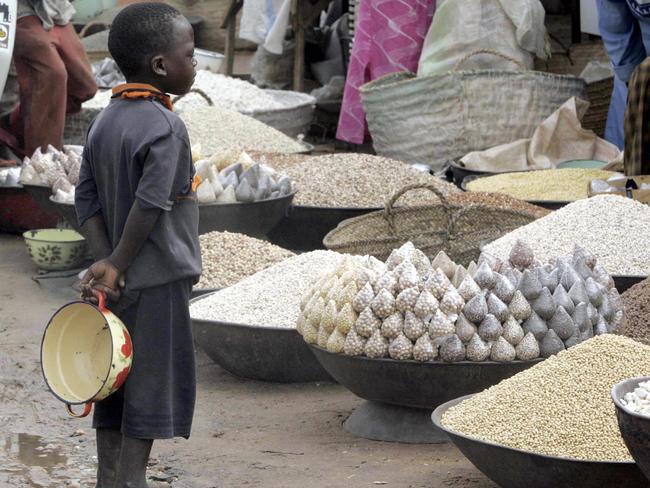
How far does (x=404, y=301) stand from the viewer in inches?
132

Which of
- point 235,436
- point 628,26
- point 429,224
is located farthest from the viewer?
point 628,26

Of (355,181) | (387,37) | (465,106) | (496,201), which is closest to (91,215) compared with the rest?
(496,201)

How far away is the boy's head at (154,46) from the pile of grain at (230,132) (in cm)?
399

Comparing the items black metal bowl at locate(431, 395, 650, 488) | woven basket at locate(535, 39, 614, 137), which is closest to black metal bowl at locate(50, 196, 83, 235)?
black metal bowl at locate(431, 395, 650, 488)

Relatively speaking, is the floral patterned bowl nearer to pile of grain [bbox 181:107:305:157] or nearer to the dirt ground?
pile of grain [bbox 181:107:305:157]

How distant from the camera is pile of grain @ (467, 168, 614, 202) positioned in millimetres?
5812

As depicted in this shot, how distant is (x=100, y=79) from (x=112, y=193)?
5970mm

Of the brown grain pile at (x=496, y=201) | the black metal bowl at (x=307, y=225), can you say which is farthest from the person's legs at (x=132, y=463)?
the black metal bowl at (x=307, y=225)

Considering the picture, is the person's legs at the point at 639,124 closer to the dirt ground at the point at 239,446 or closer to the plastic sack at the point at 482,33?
the plastic sack at the point at 482,33

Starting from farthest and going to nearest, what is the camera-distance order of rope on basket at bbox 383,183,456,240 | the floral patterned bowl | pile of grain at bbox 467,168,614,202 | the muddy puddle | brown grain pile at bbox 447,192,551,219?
the floral patterned bowl < pile of grain at bbox 467,168,614,202 < brown grain pile at bbox 447,192,551,219 < rope on basket at bbox 383,183,456,240 < the muddy puddle

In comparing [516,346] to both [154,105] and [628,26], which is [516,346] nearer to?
[154,105]

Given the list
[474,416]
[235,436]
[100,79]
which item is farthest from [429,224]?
[100,79]

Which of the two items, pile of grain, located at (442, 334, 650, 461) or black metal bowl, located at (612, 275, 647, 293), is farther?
black metal bowl, located at (612, 275, 647, 293)

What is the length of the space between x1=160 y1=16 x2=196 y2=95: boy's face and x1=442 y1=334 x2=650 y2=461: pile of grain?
3.51 feet
